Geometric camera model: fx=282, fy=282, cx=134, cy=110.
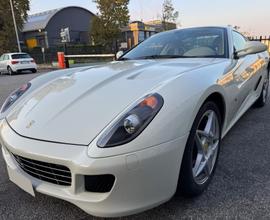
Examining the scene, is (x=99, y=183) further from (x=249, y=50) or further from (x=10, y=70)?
(x=10, y=70)

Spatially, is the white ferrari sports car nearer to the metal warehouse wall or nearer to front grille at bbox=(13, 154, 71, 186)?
front grille at bbox=(13, 154, 71, 186)

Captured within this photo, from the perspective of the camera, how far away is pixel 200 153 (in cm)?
202

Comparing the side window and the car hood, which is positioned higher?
the side window

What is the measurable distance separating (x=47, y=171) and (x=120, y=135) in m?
0.49

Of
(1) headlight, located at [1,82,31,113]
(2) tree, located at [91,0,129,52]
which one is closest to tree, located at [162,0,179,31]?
(2) tree, located at [91,0,129,52]

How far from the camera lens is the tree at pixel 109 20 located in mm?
30672

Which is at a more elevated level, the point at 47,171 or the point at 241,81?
the point at 241,81

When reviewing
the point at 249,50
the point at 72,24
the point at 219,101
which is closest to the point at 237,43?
the point at 249,50

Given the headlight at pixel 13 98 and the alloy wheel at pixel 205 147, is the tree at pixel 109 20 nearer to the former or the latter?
the headlight at pixel 13 98

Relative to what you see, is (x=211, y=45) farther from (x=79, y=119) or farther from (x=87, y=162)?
(x=87, y=162)

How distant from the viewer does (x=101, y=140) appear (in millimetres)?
1523

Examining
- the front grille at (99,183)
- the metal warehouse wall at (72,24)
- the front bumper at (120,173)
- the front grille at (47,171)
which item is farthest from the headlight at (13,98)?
the metal warehouse wall at (72,24)

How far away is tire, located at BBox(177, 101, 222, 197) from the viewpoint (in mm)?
1745

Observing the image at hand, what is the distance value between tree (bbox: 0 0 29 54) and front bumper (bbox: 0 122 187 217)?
27.0 meters
